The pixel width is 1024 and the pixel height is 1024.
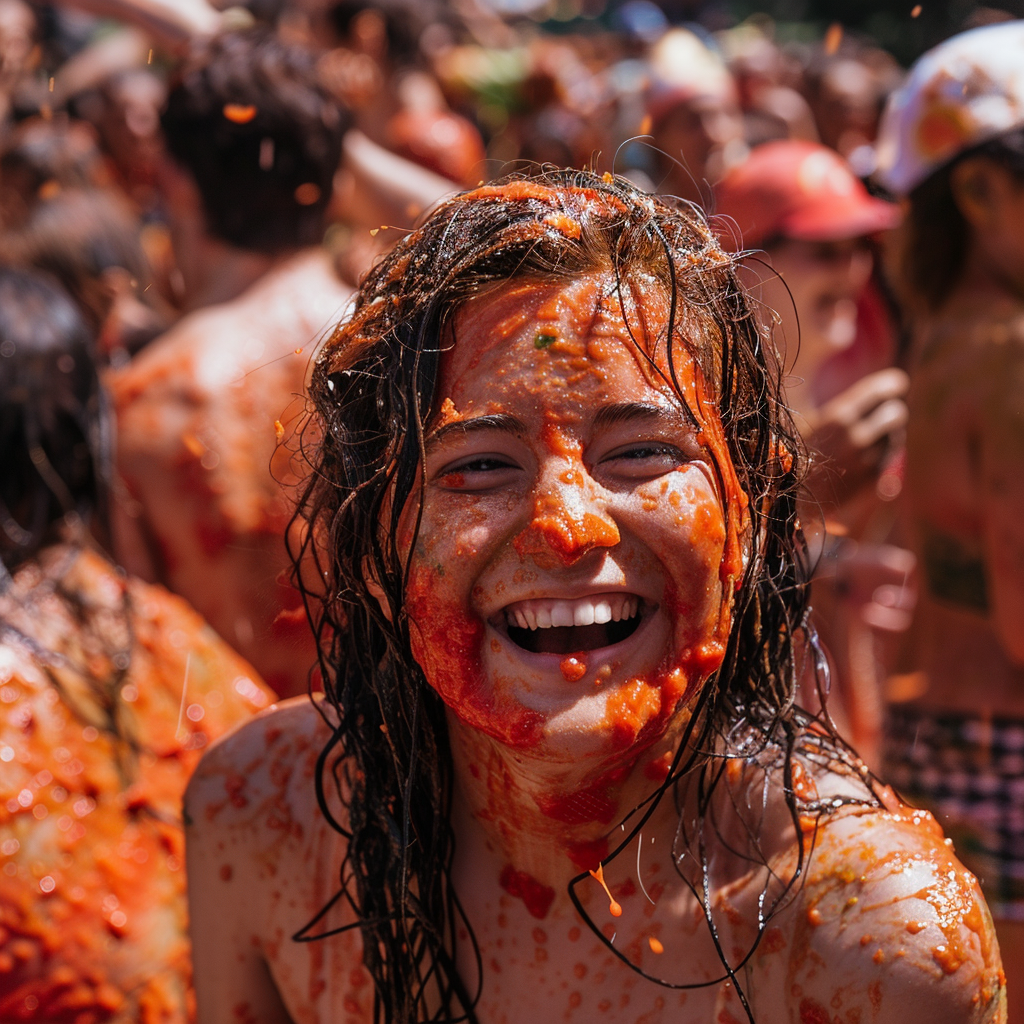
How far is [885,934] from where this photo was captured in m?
1.44

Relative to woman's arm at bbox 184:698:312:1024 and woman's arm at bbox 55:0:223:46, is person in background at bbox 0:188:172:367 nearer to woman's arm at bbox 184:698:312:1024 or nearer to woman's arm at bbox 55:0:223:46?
woman's arm at bbox 55:0:223:46

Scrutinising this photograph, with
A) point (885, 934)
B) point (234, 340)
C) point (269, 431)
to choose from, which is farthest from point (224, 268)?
point (885, 934)

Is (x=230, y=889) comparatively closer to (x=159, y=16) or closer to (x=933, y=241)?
(x=933, y=241)

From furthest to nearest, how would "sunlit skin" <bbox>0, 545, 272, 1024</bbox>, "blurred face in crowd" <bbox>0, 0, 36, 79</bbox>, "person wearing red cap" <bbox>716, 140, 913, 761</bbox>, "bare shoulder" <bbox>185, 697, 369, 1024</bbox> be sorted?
"blurred face in crowd" <bbox>0, 0, 36, 79</bbox> → "person wearing red cap" <bbox>716, 140, 913, 761</bbox> → "sunlit skin" <bbox>0, 545, 272, 1024</bbox> → "bare shoulder" <bbox>185, 697, 369, 1024</bbox>

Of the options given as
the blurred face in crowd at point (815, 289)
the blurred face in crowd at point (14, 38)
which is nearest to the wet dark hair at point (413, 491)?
the blurred face in crowd at point (815, 289)

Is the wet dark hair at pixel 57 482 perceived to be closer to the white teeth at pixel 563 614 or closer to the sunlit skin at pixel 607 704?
the sunlit skin at pixel 607 704

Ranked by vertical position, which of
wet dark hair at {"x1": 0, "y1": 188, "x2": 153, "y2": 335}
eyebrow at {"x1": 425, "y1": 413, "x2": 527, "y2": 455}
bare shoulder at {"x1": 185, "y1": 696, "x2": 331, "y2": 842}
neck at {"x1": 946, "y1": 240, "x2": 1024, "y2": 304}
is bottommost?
bare shoulder at {"x1": 185, "y1": 696, "x2": 331, "y2": 842}

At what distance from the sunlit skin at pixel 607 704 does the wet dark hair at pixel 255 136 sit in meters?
2.32

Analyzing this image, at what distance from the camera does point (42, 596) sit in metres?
2.32

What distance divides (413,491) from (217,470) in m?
1.92

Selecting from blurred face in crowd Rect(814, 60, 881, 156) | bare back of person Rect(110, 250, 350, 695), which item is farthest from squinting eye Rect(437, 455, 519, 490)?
blurred face in crowd Rect(814, 60, 881, 156)

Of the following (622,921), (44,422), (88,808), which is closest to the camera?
(622,921)

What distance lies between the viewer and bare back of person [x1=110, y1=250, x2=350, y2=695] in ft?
10.9

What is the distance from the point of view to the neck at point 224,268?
3.63 meters
